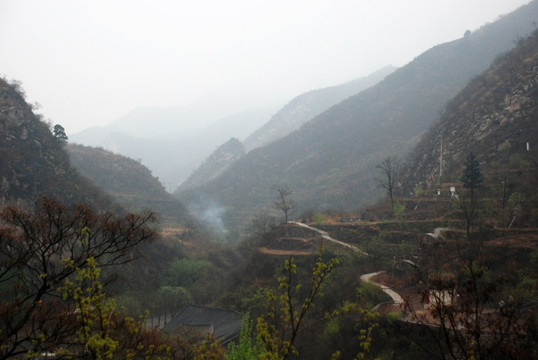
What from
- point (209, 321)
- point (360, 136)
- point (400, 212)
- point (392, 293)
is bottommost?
point (209, 321)

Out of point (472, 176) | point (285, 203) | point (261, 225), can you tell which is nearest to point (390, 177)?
point (472, 176)

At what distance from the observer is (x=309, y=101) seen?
7377 inches

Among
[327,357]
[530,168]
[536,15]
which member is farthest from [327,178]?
[536,15]

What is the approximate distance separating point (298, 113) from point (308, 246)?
149m

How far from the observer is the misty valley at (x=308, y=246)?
7.98m

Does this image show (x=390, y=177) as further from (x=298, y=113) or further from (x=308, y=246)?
(x=298, y=113)

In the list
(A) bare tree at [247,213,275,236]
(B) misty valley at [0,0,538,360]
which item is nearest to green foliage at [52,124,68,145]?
(B) misty valley at [0,0,538,360]

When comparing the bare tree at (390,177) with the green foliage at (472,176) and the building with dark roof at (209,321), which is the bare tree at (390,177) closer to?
the green foliage at (472,176)

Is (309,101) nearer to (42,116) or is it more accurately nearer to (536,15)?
(536,15)

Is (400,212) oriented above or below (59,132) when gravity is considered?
below

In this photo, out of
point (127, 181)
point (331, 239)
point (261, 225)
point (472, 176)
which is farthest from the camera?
point (127, 181)

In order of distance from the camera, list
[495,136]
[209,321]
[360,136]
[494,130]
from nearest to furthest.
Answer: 1. [209,321]
2. [495,136]
3. [494,130]
4. [360,136]

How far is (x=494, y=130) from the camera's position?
150 ft

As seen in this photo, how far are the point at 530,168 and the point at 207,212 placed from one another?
74850 millimetres
